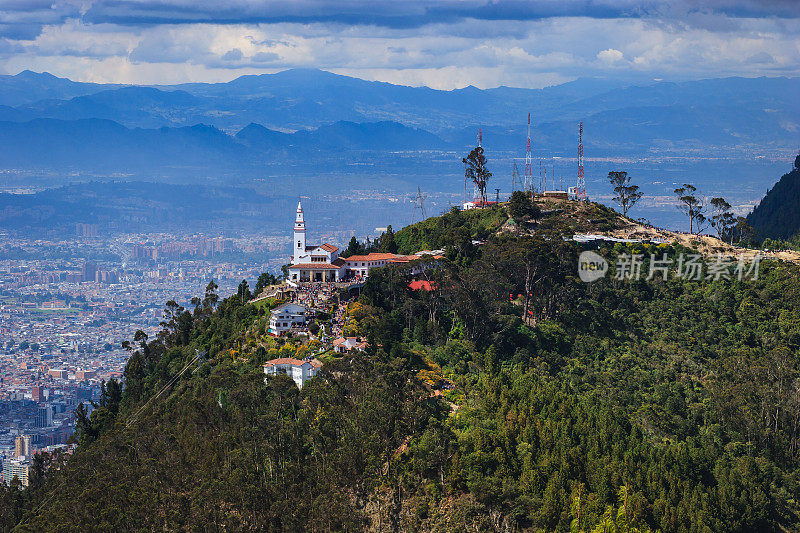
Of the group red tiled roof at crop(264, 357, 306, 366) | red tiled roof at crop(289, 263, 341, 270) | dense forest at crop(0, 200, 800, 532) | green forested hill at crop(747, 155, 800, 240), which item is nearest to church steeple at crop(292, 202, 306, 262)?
red tiled roof at crop(289, 263, 341, 270)

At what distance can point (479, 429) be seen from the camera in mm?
40062

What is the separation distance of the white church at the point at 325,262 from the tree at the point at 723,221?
2876 cm

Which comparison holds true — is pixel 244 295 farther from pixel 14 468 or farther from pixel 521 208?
pixel 14 468

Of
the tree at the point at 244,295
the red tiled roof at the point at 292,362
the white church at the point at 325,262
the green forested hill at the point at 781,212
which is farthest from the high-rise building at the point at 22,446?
the green forested hill at the point at 781,212

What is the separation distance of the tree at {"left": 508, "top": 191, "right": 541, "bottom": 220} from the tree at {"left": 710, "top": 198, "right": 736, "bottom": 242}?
16.5 m

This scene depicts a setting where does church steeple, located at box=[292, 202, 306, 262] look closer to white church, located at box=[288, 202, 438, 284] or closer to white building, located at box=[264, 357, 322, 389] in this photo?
white church, located at box=[288, 202, 438, 284]

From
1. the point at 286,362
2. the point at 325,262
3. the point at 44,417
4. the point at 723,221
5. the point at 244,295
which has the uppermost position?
the point at 723,221

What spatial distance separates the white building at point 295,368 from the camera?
5009 centimetres

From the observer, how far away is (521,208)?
74750 mm

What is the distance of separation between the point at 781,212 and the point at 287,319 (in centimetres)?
9857

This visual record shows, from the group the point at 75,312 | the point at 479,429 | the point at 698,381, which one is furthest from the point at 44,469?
the point at 75,312

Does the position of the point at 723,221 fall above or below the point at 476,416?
above

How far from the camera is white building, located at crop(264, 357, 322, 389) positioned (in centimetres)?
5009

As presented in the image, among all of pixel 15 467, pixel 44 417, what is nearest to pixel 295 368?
pixel 15 467
